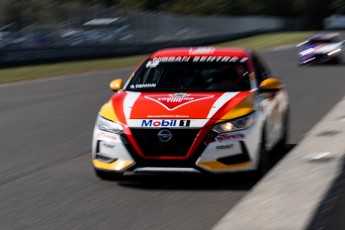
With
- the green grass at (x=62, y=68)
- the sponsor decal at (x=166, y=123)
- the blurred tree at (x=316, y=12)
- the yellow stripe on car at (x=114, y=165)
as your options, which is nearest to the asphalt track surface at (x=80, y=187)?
the yellow stripe on car at (x=114, y=165)

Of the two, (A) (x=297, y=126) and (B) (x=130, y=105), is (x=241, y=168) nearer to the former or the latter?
(B) (x=130, y=105)

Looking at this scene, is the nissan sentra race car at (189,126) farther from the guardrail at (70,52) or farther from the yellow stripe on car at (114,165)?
the guardrail at (70,52)

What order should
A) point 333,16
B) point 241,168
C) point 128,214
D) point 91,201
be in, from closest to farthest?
point 128,214
point 91,201
point 241,168
point 333,16

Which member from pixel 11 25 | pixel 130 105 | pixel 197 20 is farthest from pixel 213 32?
pixel 130 105

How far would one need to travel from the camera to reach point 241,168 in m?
8.41

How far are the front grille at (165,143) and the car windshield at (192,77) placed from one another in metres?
1.08

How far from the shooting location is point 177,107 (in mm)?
8555

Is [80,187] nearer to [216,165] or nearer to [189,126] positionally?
[189,126]

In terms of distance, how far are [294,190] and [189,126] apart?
183 centimetres

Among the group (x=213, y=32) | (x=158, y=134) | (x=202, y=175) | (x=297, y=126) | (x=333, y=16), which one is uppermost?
(x=158, y=134)

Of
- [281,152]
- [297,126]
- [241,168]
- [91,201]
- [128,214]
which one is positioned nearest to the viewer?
[128,214]

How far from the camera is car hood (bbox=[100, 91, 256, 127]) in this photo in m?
8.38

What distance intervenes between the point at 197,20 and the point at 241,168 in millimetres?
53204

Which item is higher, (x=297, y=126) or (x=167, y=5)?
(x=297, y=126)
